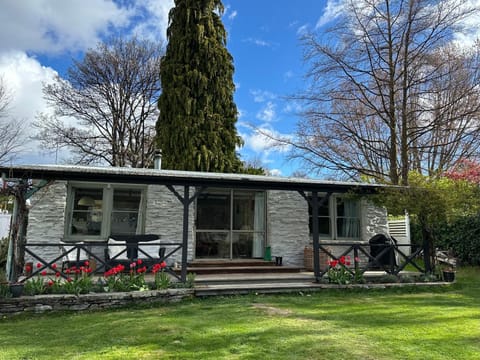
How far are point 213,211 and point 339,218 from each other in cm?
383

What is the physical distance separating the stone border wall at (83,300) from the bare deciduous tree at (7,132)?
38.9ft

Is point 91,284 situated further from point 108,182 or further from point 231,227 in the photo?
point 231,227

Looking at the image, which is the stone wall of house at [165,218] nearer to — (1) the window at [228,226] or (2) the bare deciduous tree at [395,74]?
(1) the window at [228,226]

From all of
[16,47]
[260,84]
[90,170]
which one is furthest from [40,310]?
[260,84]

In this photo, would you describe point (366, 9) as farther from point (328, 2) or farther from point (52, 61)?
point (52, 61)

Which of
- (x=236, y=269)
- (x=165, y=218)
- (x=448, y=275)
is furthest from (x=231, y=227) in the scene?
(x=448, y=275)

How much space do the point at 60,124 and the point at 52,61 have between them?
324 centimetres

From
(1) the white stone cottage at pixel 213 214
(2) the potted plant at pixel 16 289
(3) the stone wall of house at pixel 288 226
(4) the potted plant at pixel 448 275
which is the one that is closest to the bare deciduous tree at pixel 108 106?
(1) the white stone cottage at pixel 213 214

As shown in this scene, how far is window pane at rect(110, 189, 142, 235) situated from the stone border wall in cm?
294

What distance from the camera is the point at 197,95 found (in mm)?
16359

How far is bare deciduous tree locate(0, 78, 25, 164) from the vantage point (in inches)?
599

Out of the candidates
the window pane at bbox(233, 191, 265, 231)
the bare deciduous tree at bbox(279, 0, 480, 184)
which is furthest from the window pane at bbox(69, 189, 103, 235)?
Answer: the bare deciduous tree at bbox(279, 0, 480, 184)

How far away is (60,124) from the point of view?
1781cm

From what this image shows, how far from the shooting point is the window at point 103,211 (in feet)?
27.8
